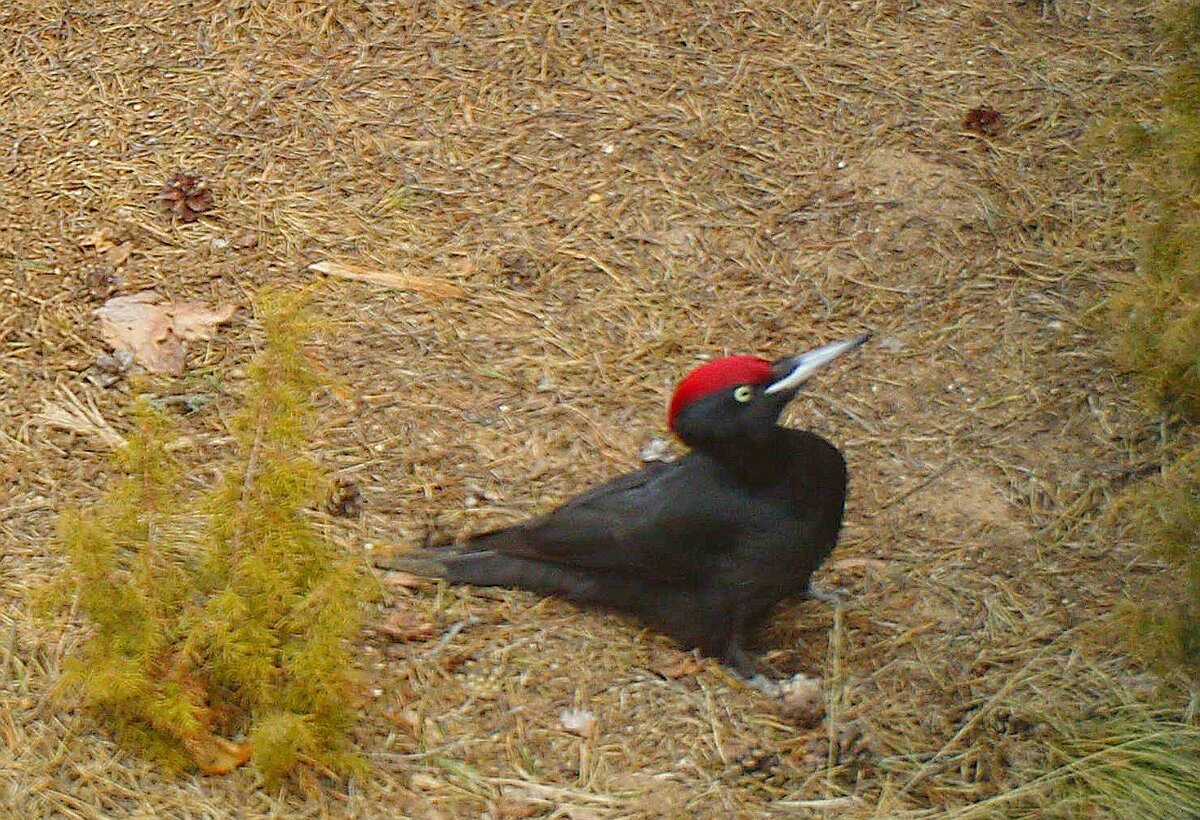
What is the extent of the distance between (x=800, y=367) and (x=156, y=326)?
6.44 feet

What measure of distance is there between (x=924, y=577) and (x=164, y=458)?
189 cm

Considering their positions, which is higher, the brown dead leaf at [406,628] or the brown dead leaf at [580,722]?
the brown dead leaf at [406,628]

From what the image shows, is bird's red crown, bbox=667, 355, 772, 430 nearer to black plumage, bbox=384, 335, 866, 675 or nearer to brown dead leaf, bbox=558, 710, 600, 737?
black plumage, bbox=384, 335, 866, 675

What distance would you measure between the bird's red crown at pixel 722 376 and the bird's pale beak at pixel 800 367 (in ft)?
0.10

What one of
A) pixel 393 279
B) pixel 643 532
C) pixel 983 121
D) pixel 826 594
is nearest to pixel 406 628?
pixel 643 532

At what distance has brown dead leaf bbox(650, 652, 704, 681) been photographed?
11.0 ft

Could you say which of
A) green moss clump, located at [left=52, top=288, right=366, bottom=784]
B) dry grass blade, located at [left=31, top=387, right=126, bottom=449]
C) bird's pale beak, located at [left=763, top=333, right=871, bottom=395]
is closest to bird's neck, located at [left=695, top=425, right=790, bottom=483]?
bird's pale beak, located at [left=763, top=333, right=871, bottom=395]

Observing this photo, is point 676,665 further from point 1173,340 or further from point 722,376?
point 1173,340

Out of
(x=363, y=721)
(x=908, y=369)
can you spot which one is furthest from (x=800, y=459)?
(x=363, y=721)

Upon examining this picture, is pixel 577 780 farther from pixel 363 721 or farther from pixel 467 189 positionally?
pixel 467 189

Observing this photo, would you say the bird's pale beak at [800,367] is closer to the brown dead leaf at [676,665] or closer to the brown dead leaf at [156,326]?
the brown dead leaf at [676,665]

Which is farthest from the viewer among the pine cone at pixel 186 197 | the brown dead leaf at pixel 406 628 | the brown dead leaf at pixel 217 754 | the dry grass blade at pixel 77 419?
the pine cone at pixel 186 197

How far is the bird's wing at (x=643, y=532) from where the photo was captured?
341 cm

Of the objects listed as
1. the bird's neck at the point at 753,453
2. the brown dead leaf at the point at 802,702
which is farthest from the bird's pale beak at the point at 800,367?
the brown dead leaf at the point at 802,702
